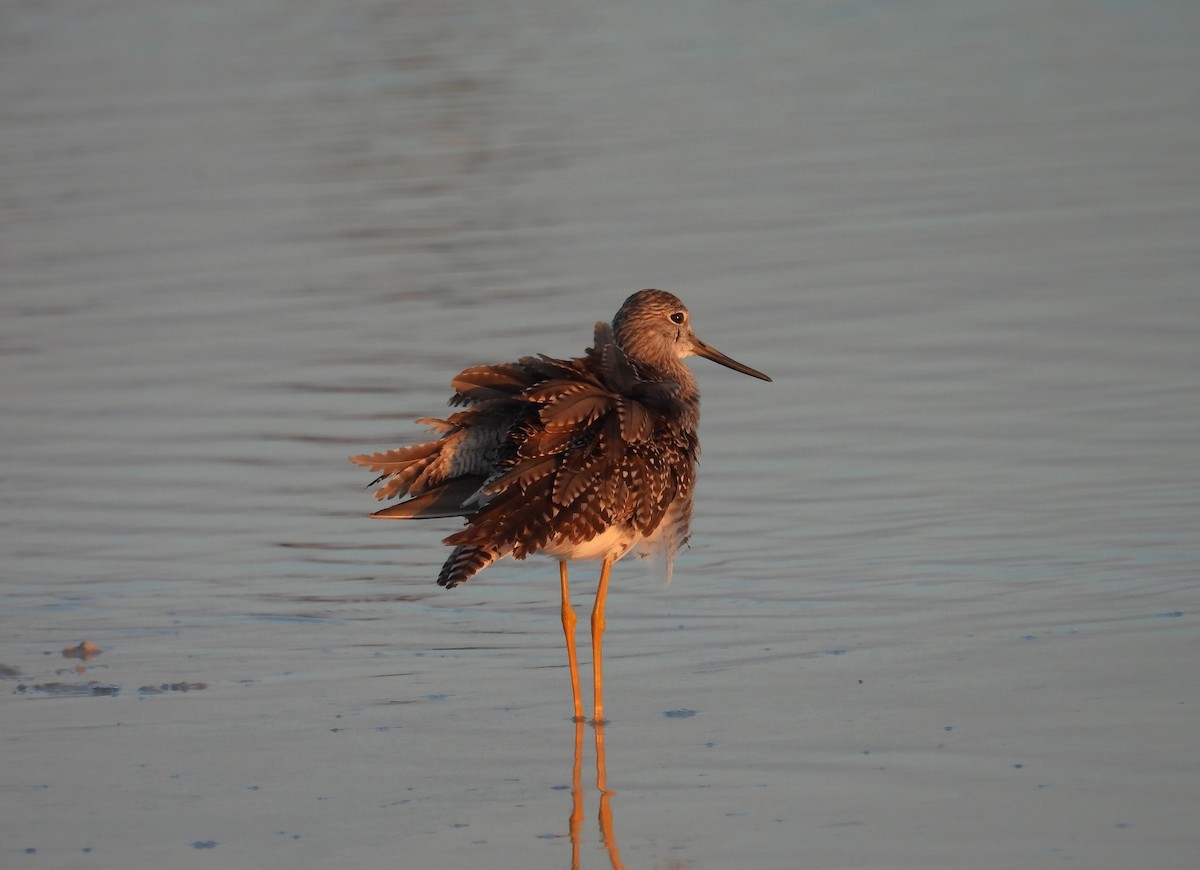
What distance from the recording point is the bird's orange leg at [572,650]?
6480 millimetres

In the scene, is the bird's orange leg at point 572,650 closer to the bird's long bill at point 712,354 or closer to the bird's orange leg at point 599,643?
the bird's orange leg at point 599,643

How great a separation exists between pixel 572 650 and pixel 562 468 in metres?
0.62

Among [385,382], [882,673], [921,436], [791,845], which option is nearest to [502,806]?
[791,845]

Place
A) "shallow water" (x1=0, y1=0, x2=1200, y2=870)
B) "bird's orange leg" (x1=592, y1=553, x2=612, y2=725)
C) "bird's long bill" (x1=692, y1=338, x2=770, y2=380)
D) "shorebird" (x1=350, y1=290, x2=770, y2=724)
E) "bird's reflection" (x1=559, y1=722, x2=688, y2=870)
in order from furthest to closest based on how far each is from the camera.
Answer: "bird's long bill" (x1=692, y1=338, x2=770, y2=380)
"shorebird" (x1=350, y1=290, x2=770, y2=724)
"bird's orange leg" (x1=592, y1=553, x2=612, y2=725)
"shallow water" (x1=0, y1=0, x2=1200, y2=870)
"bird's reflection" (x1=559, y1=722, x2=688, y2=870)

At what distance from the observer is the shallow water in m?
5.60

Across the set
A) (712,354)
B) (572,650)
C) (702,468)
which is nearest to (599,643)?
(572,650)

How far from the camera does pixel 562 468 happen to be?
6602 mm

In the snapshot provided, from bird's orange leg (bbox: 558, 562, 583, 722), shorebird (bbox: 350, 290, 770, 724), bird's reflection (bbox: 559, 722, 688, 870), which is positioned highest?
shorebird (bbox: 350, 290, 770, 724)

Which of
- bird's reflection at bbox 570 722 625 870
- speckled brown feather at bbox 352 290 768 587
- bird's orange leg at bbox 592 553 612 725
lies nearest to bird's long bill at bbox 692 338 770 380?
speckled brown feather at bbox 352 290 768 587

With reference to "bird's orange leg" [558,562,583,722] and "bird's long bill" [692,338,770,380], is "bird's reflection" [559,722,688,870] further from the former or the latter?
"bird's long bill" [692,338,770,380]

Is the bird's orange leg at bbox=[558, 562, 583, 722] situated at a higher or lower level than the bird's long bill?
lower

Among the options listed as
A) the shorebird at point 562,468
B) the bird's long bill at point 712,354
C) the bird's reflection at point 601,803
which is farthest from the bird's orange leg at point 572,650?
the bird's long bill at point 712,354

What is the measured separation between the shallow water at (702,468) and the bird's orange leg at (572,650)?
10cm

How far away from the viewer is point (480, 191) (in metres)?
14.5
